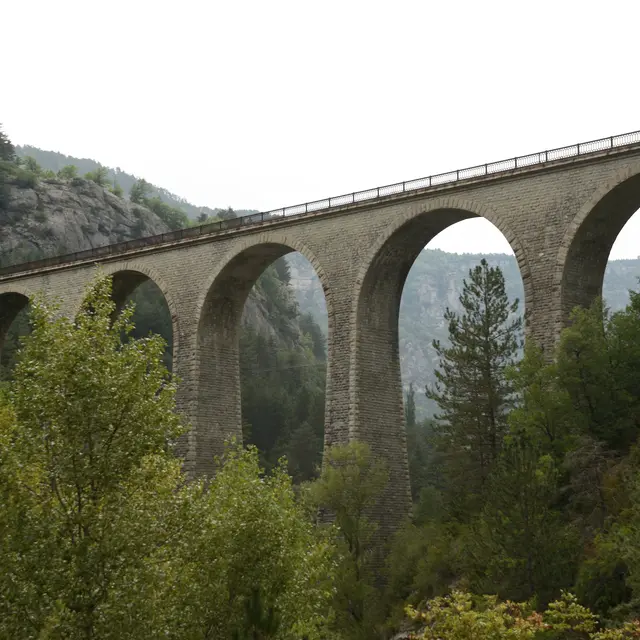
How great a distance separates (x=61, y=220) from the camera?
81312 millimetres

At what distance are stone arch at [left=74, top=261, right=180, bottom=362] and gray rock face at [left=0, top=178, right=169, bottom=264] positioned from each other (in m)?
29.6

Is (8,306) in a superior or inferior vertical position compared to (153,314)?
inferior

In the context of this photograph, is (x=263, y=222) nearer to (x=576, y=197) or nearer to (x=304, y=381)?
(x=576, y=197)

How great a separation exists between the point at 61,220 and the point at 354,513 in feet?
181

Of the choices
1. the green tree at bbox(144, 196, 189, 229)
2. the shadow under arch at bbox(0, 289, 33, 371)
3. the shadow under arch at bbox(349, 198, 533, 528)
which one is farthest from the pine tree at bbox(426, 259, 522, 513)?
the green tree at bbox(144, 196, 189, 229)

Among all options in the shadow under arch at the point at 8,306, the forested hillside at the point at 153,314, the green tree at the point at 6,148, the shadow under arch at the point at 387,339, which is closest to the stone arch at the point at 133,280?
the shadow under arch at the point at 8,306

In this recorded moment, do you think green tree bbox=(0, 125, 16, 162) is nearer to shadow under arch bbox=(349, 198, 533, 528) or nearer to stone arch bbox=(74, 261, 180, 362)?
stone arch bbox=(74, 261, 180, 362)

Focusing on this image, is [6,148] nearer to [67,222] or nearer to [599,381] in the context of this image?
[67,222]

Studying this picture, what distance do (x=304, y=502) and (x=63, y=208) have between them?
5659 cm

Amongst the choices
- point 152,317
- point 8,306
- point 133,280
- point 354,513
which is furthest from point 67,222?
point 354,513

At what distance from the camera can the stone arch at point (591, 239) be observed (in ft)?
103

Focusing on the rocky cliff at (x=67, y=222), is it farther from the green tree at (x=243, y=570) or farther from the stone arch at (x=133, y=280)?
the green tree at (x=243, y=570)

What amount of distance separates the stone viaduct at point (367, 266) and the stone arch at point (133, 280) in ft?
0.27

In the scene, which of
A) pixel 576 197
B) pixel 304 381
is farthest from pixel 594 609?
pixel 304 381
